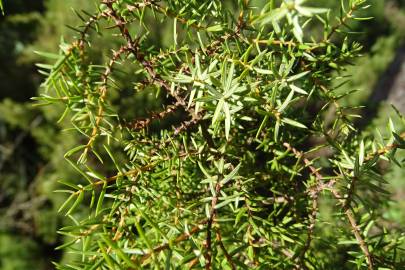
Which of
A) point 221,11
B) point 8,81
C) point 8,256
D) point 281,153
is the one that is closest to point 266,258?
point 281,153

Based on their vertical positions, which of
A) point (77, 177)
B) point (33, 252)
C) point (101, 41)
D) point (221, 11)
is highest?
point (221, 11)

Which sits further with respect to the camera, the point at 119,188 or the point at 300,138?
the point at 300,138

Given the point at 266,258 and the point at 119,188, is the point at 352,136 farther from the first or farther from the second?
the point at 119,188

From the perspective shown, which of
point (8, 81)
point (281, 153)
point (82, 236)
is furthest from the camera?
point (8, 81)

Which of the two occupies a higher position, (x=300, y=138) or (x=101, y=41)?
(x=300, y=138)

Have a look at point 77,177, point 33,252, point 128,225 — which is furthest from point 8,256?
point 128,225

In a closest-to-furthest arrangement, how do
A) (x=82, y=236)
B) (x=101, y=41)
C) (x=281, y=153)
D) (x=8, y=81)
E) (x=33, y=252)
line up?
(x=82, y=236) < (x=281, y=153) < (x=101, y=41) < (x=33, y=252) < (x=8, y=81)

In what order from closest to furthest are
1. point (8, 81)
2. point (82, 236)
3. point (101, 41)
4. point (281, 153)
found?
1. point (82, 236)
2. point (281, 153)
3. point (101, 41)
4. point (8, 81)

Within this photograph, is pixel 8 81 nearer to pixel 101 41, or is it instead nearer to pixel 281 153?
pixel 101 41

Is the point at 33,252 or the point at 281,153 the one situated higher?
the point at 281,153
